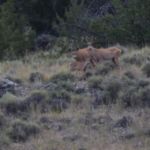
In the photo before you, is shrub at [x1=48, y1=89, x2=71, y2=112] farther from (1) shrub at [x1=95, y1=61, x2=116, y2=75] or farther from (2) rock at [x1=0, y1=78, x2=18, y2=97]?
(1) shrub at [x1=95, y1=61, x2=116, y2=75]

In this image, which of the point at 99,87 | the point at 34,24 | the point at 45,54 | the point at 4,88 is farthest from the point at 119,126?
the point at 34,24

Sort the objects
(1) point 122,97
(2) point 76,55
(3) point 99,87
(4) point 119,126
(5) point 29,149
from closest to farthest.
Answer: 1. (5) point 29,149
2. (4) point 119,126
3. (1) point 122,97
4. (3) point 99,87
5. (2) point 76,55

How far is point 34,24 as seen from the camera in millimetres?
33969

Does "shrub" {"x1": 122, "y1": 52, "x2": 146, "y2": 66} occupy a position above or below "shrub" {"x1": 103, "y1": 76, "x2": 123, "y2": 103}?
below

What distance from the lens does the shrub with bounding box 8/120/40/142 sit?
10.6m

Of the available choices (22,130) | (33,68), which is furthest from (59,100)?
(33,68)

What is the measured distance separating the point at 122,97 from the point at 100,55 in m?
2.96

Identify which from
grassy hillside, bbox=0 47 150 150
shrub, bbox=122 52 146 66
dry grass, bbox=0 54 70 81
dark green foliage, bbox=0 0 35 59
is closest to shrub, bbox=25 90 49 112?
grassy hillside, bbox=0 47 150 150

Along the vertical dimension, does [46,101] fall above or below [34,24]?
above

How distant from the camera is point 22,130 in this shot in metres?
10.7

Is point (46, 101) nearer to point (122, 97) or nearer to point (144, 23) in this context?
point (122, 97)

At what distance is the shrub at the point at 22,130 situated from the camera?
34.8 ft

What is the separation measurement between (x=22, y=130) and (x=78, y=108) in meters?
1.51

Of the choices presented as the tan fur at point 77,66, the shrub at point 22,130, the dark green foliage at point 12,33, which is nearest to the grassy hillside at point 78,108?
the shrub at point 22,130
